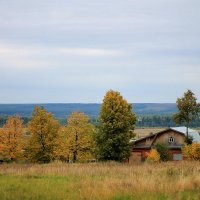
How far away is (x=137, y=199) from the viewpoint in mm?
13164

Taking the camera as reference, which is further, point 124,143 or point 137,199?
point 124,143

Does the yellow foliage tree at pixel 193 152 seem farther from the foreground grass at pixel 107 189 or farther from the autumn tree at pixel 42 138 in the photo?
the foreground grass at pixel 107 189

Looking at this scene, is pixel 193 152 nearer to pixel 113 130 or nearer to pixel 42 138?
pixel 113 130

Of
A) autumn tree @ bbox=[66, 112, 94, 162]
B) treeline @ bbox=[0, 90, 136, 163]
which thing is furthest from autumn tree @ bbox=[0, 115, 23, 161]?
autumn tree @ bbox=[66, 112, 94, 162]

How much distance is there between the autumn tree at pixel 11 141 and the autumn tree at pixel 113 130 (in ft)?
61.8

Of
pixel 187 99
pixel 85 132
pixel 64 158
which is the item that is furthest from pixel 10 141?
pixel 187 99

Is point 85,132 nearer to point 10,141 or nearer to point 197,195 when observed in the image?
point 10,141

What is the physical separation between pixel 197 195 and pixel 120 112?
31511 mm

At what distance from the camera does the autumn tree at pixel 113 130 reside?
4406 centimetres

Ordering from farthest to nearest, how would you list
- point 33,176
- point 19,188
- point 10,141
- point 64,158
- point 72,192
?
point 10,141 < point 64,158 < point 33,176 < point 19,188 < point 72,192

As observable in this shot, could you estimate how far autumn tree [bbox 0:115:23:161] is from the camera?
59.3m

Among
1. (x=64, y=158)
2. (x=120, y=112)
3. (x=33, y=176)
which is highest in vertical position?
(x=120, y=112)

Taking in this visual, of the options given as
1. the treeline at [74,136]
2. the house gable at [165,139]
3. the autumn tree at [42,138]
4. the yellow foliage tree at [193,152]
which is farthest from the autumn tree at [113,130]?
the house gable at [165,139]

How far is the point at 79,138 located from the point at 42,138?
471 centimetres
